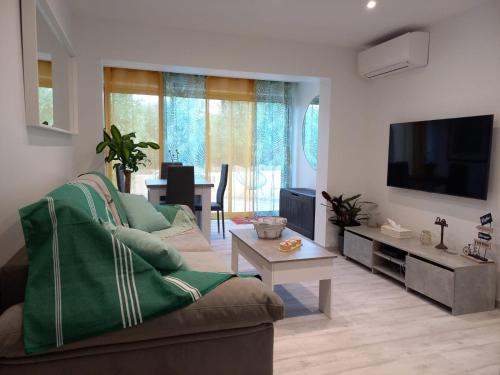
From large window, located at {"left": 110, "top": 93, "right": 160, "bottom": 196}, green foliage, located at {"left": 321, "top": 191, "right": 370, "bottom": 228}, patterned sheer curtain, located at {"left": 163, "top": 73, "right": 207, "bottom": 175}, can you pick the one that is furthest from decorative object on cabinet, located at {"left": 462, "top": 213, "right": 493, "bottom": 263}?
large window, located at {"left": 110, "top": 93, "right": 160, "bottom": 196}

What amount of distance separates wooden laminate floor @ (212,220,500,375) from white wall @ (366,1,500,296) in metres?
0.85

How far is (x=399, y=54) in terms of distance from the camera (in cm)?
370

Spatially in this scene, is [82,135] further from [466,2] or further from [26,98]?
[466,2]

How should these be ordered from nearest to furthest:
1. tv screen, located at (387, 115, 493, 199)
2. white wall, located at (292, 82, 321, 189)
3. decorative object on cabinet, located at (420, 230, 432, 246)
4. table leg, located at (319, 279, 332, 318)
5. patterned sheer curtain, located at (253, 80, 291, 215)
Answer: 1. table leg, located at (319, 279, 332, 318)
2. tv screen, located at (387, 115, 493, 199)
3. decorative object on cabinet, located at (420, 230, 432, 246)
4. white wall, located at (292, 82, 321, 189)
5. patterned sheer curtain, located at (253, 80, 291, 215)

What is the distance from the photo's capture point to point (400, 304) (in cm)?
297

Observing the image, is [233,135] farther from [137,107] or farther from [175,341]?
[175,341]

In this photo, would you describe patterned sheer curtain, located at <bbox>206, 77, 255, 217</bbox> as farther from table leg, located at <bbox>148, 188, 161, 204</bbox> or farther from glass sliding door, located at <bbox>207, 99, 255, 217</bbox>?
table leg, located at <bbox>148, 188, 161, 204</bbox>

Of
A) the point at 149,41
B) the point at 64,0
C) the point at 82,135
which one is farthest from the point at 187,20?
the point at 82,135

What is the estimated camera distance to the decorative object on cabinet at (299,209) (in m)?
4.97

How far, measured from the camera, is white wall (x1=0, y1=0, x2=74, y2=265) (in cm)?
159

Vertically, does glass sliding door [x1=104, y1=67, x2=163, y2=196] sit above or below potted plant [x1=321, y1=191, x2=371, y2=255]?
above

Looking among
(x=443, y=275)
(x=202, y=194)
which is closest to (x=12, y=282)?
(x=443, y=275)

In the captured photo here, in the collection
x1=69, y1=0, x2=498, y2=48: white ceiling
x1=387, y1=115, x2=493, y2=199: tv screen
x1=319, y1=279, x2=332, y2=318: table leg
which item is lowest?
x1=319, y1=279, x2=332, y2=318: table leg

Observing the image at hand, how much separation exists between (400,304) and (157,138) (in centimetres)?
438
